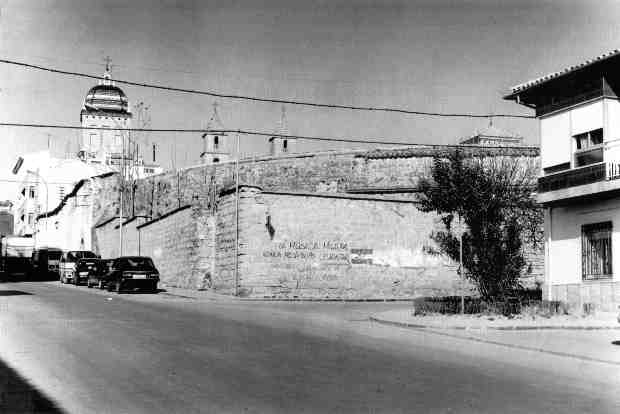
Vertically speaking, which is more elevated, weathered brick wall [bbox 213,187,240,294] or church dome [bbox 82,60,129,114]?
church dome [bbox 82,60,129,114]

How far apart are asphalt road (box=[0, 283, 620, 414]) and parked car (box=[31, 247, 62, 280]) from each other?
3403 cm

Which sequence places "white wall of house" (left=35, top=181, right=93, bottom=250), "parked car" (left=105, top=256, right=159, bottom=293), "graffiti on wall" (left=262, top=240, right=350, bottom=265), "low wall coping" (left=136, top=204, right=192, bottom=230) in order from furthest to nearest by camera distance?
"white wall of house" (left=35, top=181, right=93, bottom=250)
"low wall coping" (left=136, top=204, right=192, bottom=230)
"parked car" (left=105, top=256, right=159, bottom=293)
"graffiti on wall" (left=262, top=240, right=350, bottom=265)

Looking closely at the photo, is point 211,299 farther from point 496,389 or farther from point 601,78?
point 496,389

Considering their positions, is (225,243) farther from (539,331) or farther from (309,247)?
(539,331)

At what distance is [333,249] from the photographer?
30.3m

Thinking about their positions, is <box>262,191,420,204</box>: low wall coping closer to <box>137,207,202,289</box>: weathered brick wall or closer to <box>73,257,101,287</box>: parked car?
<box>137,207,202,289</box>: weathered brick wall

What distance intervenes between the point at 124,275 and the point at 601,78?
20.2 metres

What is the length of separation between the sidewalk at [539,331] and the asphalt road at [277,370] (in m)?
0.70

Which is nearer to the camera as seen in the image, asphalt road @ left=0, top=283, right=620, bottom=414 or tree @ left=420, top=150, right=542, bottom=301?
asphalt road @ left=0, top=283, right=620, bottom=414

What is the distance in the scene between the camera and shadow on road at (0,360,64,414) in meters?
7.46

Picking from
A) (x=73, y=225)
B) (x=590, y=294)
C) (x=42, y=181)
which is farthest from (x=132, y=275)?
(x=42, y=181)

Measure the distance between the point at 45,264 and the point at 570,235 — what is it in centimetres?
3702

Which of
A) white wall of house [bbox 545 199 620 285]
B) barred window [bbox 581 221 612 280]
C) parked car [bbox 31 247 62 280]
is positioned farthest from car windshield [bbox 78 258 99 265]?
barred window [bbox 581 221 612 280]

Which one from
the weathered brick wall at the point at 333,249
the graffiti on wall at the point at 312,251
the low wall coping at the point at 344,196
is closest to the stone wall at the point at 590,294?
the weathered brick wall at the point at 333,249
